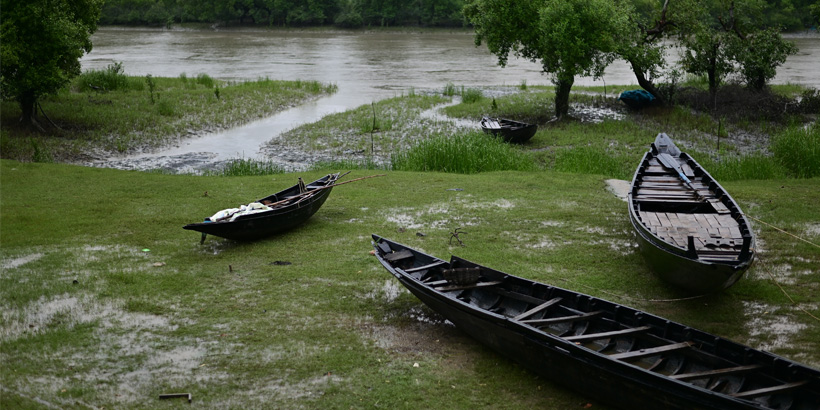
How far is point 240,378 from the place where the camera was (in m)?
5.75

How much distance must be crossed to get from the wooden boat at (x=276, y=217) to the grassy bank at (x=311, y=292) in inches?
8.4

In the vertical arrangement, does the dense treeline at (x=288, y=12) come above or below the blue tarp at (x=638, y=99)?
above

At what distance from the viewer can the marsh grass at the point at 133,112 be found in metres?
16.8

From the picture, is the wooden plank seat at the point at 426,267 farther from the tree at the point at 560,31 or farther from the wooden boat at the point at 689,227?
the tree at the point at 560,31

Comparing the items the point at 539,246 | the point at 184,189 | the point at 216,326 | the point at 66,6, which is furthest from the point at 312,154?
the point at 216,326

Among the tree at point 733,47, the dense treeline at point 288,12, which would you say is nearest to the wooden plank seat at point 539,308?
the tree at point 733,47

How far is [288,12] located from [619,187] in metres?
59.1

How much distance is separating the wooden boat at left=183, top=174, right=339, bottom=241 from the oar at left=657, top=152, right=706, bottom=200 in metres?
5.18

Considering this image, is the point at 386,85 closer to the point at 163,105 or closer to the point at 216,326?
the point at 163,105

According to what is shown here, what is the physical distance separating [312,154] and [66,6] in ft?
24.7

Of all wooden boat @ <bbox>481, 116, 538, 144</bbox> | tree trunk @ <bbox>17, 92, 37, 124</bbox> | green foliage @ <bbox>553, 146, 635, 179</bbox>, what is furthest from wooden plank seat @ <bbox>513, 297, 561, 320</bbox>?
tree trunk @ <bbox>17, 92, 37, 124</bbox>

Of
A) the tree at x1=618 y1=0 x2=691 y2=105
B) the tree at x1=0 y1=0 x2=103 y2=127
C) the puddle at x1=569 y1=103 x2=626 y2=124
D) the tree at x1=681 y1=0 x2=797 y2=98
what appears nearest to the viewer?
the tree at x1=0 y1=0 x2=103 y2=127

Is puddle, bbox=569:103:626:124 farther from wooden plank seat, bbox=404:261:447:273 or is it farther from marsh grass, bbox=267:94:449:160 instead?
wooden plank seat, bbox=404:261:447:273

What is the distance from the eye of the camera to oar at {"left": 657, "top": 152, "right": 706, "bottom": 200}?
29.6 feet
